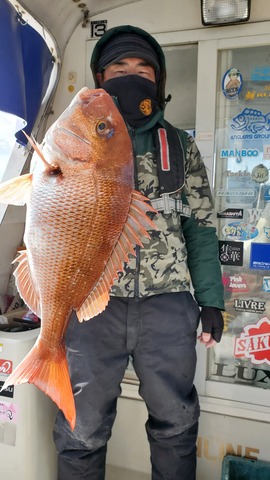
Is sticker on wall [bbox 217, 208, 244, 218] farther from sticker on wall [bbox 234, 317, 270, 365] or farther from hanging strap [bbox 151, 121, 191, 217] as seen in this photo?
hanging strap [bbox 151, 121, 191, 217]

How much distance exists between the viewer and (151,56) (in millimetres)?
2057

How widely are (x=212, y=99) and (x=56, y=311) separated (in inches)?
81.0

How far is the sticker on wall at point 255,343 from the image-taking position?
295 centimetres

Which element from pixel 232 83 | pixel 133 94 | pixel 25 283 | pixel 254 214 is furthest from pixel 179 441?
pixel 232 83

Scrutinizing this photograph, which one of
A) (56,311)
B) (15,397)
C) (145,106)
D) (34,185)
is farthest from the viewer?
(15,397)

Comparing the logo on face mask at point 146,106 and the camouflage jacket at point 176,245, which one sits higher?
the logo on face mask at point 146,106

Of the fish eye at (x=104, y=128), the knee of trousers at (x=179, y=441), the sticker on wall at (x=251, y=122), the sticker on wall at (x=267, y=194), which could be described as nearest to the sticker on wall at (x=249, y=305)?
the sticker on wall at (x=267, y=194)

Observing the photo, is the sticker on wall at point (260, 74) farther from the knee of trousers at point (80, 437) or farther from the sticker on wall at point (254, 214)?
the knee of trousers at point (80, 437)

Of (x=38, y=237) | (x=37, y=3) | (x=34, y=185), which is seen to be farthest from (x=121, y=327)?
(x=37, y=3)

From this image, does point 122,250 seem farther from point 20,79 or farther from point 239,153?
point 239,153

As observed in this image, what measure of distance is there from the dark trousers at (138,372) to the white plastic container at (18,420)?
414 millimetres

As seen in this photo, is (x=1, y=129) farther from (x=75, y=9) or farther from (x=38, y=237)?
(x=38, y=237)

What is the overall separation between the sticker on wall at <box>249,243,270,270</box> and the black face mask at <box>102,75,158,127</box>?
1389 mm

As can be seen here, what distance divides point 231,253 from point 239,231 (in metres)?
0.17
